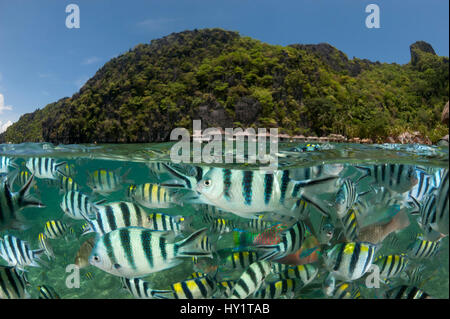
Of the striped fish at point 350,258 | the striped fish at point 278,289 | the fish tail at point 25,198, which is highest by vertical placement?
the fish tail at point 25,198

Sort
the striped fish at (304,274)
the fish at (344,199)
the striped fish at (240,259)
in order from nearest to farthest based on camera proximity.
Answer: the striped fish at (304,274) < the striped fish at (240,259) < the fish at (344,199)

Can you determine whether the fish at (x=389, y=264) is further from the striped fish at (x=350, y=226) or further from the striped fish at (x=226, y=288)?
the striped fish at (x=226, y=288)

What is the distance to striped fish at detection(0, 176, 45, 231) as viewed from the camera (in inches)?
116

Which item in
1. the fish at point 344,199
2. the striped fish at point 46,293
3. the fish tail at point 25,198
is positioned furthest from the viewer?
the fish at point 344,199

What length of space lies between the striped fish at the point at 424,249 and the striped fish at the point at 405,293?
4.29 feet

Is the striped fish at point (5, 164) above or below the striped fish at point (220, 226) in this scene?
above

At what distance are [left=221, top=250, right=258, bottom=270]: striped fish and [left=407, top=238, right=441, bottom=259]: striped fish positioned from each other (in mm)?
2236

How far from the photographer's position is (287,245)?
9.24 feet

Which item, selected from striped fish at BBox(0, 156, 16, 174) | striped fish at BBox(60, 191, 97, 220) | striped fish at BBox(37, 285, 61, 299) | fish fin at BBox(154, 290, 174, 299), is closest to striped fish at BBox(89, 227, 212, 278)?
fish fin at BBox(154, 290, 174, 299)

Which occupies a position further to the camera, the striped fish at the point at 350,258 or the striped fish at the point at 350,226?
the striped fish at the point at 350,226

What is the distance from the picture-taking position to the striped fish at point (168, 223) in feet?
11.8

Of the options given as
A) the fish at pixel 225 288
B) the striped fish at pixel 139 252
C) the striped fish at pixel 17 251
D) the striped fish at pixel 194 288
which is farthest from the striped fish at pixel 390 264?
the striped fish at pixel 17 251

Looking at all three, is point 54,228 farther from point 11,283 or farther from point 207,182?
point 207,182

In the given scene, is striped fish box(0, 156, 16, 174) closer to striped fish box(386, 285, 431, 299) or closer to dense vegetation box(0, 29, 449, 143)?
dense vegetation box(0, 29, 449, 143)
